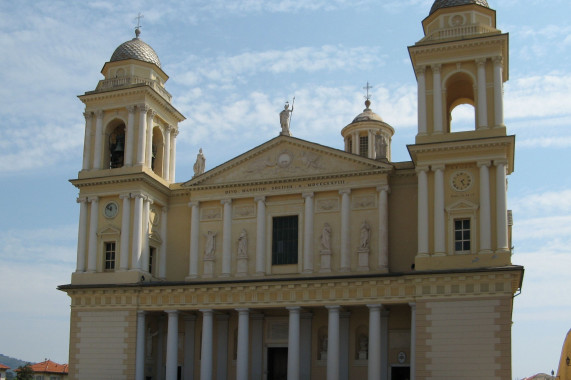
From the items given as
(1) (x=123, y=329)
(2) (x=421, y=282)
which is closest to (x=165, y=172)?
(1) (x=123, y=329)

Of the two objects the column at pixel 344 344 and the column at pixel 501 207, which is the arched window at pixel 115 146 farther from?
the column at pixel 501 207

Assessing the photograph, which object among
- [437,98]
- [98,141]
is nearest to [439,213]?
[437,98]

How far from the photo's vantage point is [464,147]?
32.3m

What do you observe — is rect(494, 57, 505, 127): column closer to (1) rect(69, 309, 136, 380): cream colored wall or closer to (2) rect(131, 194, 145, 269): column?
(2) rect(131, 194, 145, 269): column

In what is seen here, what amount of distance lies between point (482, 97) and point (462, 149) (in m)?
2.51

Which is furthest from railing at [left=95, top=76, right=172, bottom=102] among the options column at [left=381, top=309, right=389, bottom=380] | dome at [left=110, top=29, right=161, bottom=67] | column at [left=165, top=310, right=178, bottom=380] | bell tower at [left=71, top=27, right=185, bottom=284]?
column at [left=381, top=309, right=389, bottom=380]

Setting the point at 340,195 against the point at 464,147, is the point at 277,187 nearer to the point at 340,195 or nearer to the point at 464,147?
the point at 340,195

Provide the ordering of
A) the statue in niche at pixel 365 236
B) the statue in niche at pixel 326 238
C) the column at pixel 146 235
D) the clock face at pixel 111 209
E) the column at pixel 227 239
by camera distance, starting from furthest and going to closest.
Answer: the clock face at pixel 111 209 < the column at pixel 146 235 < the column at pixel 227 239 < the statue in niche at pixel 326 238 < the statue in niche at pixel 365 236

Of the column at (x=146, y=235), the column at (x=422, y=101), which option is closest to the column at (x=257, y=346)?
the column at (x=146, y=235)

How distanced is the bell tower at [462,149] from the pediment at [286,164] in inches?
122

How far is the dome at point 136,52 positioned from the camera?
131 ft

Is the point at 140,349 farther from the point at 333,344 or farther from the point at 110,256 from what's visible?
the point at 333,344

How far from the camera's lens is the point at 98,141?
1540 inches

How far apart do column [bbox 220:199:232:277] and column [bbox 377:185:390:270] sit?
23.7 feet
